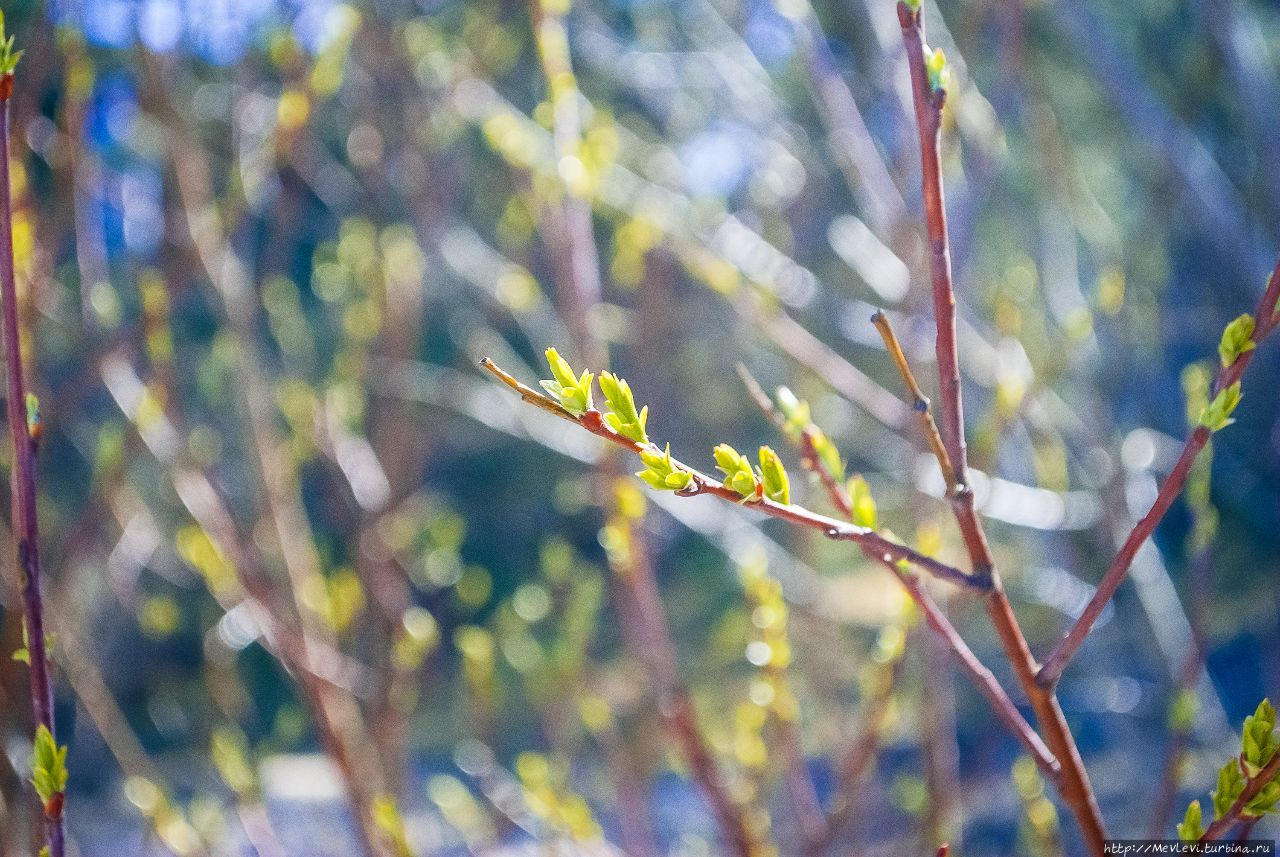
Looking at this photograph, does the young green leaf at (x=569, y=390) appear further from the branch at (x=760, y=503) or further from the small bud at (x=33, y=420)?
the small bud at (x=33, y=420)

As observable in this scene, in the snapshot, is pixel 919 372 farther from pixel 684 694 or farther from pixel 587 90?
pixel 587 90

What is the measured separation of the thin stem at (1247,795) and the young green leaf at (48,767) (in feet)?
2.93

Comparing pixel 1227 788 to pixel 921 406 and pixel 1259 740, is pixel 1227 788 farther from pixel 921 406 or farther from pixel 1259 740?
pixel 921 406

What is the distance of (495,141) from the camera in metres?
1.76

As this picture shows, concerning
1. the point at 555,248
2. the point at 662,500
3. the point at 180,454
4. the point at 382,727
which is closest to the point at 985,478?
the point at 555,248

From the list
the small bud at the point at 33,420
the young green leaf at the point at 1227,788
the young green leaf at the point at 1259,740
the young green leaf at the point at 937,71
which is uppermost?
the young green leaf at the point at 937,71

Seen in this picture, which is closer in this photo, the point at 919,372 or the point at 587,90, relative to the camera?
the point at 919,372

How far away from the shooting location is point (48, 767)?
82 cm

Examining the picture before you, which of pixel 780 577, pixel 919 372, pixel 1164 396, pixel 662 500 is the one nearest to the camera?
pixel 919 372

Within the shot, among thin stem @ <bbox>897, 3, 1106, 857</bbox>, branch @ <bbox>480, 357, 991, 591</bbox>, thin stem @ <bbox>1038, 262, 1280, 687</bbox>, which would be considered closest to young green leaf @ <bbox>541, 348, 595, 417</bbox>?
branch @ <bbox>480, 357, 991, 591</bbox>

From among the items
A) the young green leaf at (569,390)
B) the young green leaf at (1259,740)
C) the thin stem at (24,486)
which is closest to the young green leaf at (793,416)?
the young green leaf at (569,390)

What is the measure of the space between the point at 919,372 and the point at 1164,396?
1.98 metres

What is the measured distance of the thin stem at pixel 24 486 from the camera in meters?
0.78

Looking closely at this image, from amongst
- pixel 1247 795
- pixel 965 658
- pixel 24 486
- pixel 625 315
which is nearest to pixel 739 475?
pixel 965 658
